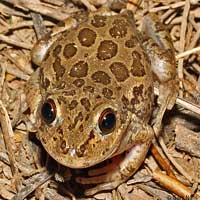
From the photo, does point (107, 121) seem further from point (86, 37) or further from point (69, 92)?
point (86, 37)

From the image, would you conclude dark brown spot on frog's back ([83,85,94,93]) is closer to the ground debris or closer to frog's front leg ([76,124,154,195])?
frog's front leg ([76,124,154,195])

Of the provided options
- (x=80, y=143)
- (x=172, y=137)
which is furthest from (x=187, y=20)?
(x=80, y=143)

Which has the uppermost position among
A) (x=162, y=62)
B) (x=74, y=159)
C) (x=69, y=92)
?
(x=162, y=62)

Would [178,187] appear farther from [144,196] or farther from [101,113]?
[101,113]

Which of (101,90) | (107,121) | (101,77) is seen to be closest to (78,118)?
(107,121)

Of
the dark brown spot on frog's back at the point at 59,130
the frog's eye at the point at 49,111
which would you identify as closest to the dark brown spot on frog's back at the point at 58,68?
the frog's eye at the point at 49,111

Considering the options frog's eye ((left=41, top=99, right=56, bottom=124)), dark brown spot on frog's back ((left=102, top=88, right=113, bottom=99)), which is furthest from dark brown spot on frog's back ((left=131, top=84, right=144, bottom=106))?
frog's eye ((left=41, top=99, right=56, bottom=124))
